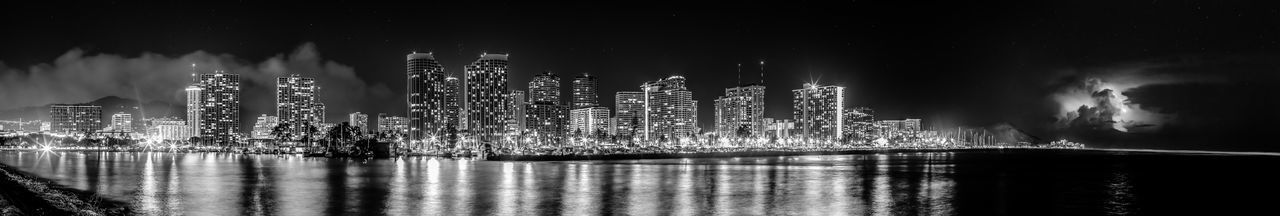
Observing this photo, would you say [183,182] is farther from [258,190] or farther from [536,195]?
[536,195]

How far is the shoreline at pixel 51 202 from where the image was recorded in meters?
28.7

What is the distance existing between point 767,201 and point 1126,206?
14.8 meters

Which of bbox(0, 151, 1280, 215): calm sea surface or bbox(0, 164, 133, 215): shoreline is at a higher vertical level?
bbox(0, 164, 133, 215): shoreline

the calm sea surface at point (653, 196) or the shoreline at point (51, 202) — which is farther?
the calm sea surface at point (653, 196)

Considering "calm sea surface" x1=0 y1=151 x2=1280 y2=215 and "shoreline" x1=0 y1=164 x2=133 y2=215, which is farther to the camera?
"calm sea surface" x1=0 y1=151 x2=1280 y2=215

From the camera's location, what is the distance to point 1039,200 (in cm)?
3872

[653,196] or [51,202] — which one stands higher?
[51,202]

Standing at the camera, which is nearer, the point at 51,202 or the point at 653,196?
the point at 51,202

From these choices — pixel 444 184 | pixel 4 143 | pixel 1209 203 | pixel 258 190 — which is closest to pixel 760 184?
pixel 444 184

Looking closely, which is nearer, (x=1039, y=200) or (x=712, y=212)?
(x=712, y=212)

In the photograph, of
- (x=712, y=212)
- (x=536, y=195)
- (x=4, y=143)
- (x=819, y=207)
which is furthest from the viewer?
(x=4, y=143)

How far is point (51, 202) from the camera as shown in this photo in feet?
110

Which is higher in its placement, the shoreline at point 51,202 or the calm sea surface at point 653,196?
the shoreline at point 51,202

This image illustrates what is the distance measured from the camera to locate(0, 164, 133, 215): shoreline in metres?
28.7
